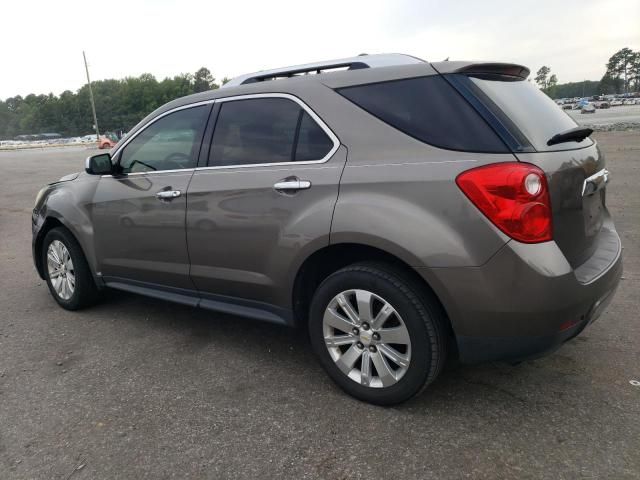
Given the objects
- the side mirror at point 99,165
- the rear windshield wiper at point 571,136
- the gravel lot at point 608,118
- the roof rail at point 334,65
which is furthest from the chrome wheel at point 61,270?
the gravel lot at point 608,118

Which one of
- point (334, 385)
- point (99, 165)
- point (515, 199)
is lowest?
point (334, 385)

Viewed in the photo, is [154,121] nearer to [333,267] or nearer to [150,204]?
[150,204]

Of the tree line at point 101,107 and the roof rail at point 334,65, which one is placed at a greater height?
the tree line at point 101,107

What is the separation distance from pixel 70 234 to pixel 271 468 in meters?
2.96

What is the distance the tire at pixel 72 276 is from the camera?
13.9 ft

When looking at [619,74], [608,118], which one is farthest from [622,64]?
[608,118]

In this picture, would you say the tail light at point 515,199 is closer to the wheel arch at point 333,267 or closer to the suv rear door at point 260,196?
the wheel arch at point 333,267

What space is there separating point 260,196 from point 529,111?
150cm

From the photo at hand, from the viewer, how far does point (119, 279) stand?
4008 mm

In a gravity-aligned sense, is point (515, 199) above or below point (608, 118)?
above

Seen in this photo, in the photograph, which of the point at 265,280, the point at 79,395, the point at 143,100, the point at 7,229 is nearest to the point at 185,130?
the point at 265,280

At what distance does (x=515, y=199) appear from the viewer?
223 cm

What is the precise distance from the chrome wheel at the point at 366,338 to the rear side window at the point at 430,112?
839mm

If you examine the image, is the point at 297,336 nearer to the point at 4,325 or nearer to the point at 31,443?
the point at 31,443
